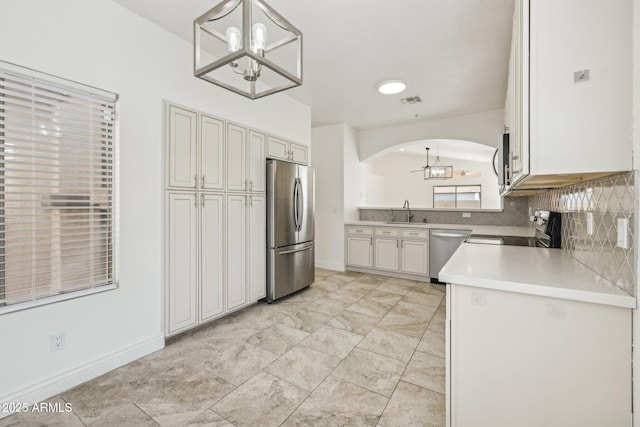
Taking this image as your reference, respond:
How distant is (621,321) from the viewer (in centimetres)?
107

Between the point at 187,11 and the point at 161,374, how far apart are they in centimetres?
270

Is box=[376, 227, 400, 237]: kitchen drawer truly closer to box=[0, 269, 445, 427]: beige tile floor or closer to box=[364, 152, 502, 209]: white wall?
box=[0, 269, 445, 427]: beige tile floor

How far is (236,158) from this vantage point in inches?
120

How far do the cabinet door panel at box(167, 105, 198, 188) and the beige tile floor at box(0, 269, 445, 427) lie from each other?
4.70 feet

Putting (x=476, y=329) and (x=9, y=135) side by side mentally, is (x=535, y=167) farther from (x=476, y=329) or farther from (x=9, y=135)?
(x=9, y=135)

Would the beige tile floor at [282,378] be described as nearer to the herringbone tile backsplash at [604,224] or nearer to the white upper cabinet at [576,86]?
the herringbone tile backsplash at [604,224]

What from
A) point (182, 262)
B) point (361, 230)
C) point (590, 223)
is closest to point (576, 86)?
point (590, 223)

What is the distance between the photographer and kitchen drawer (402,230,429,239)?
4.46 m

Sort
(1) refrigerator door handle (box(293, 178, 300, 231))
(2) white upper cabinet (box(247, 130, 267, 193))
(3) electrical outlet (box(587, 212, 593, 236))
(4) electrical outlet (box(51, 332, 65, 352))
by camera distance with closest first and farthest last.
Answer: (3) electrical outlet (box(587, 212, 593, 236))
(4) electrical outlet (box(51, 332, 65, 352))
(2) white upper cabinet (box(247, 130, 267, 193))
(1) refrigerator door handle (box(293, 178, 300, 231))

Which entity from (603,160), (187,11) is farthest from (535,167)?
(187,11)

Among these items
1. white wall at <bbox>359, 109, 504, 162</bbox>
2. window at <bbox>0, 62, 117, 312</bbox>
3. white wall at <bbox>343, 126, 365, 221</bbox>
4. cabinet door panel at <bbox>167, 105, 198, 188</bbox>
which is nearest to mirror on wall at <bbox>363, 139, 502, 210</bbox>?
white wall at <bbox>343, 126, 365, 221</bbox>

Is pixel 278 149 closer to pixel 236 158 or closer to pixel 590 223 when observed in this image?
pixel 236 158

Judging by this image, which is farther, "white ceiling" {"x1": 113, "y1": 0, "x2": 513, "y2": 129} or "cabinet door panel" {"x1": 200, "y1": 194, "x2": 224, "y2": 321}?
"cabinet door panel" {"x1": 200, "y1": 194, "x2": 224, "y2": 321}

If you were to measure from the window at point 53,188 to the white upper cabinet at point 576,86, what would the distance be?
2575 millimetres
